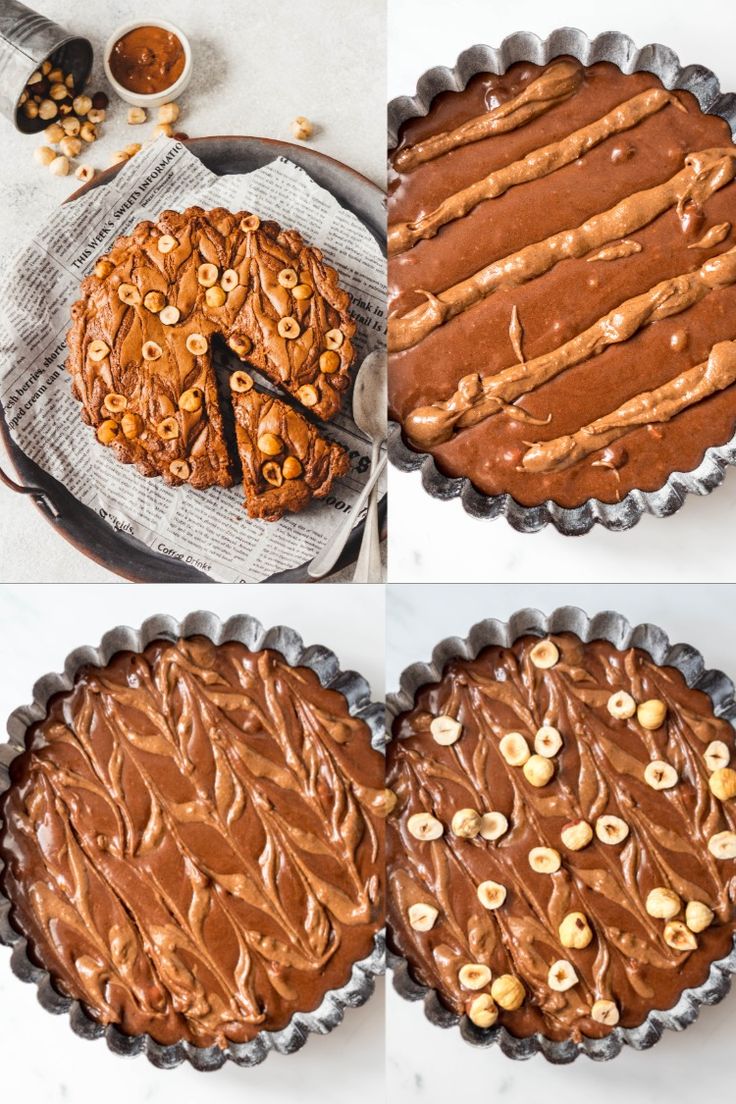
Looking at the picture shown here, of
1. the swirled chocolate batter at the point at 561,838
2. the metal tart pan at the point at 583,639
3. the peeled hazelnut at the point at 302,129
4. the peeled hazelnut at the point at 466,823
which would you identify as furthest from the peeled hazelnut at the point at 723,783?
the peeled hazelnut at the point at 302,129

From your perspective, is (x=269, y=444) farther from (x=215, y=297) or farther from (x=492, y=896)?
(x=492, y=896)

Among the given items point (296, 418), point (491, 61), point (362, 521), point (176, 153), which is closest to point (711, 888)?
point (362, 521)

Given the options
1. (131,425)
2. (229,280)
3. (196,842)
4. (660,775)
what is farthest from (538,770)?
(229,280)

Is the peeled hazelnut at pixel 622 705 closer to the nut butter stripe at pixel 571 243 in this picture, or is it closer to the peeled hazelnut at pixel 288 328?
the nut butter stripe at pixel 571 243

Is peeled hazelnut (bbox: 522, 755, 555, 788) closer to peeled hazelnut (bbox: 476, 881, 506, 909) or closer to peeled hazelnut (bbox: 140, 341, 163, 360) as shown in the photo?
peeled hazelnut (bbox: 476, 881, 506, 909)

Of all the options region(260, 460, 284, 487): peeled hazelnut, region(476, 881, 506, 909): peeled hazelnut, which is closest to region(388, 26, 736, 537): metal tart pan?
region(260, 460, 284, 487): peeled hazelnut
